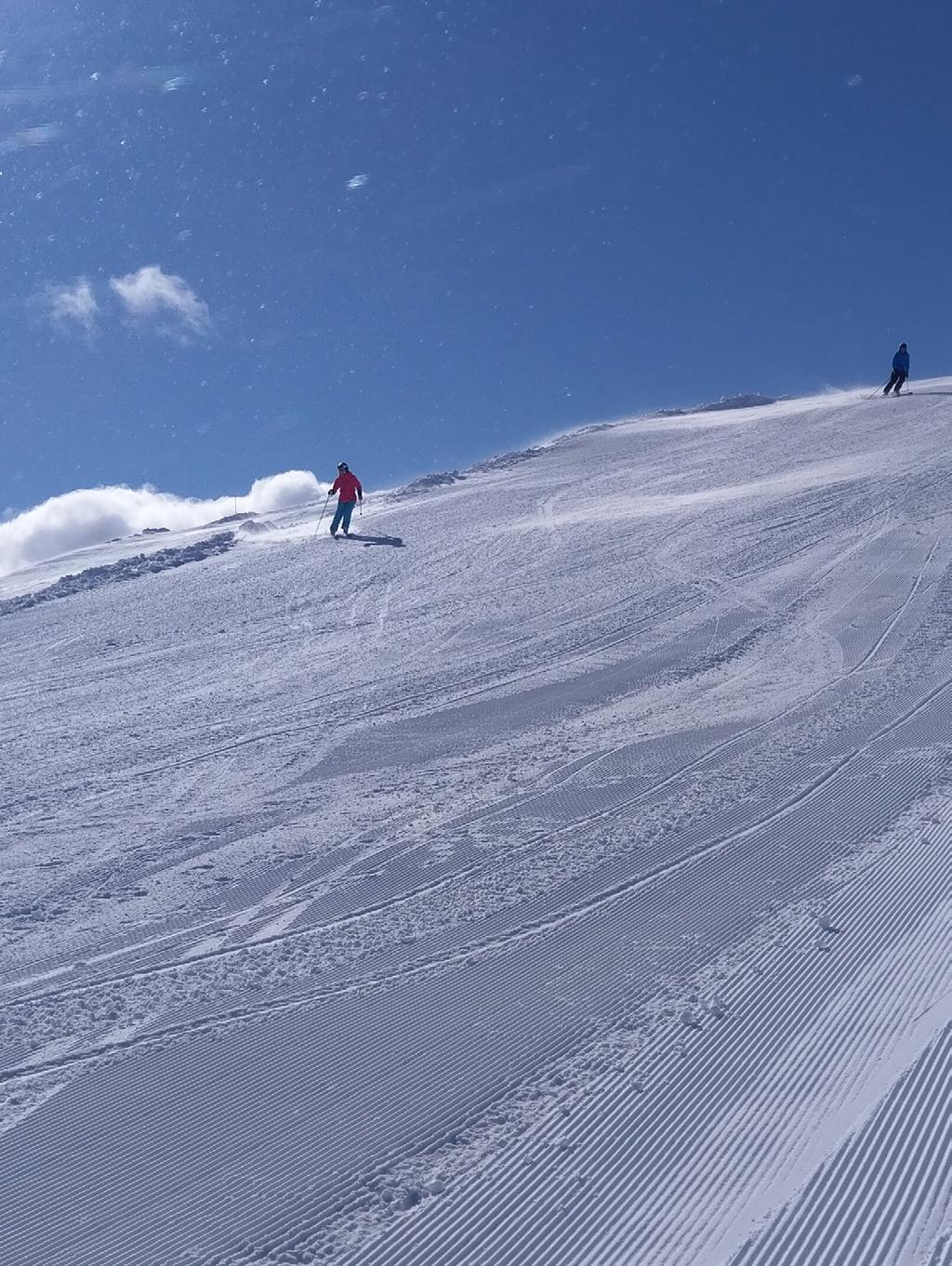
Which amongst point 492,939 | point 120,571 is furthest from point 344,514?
point 492,939

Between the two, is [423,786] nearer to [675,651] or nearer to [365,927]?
[365,927]

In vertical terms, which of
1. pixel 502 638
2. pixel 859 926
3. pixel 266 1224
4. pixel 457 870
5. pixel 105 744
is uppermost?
pixel 502 638

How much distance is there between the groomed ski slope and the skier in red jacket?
665cm

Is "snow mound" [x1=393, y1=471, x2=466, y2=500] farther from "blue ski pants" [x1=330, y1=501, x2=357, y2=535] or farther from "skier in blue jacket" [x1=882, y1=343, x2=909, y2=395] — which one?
Result: "skier in blue jacket" [x1=882, y1=343, x2=909, y2=395]

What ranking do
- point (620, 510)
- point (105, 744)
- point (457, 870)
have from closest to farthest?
1. point (457, 870)
2. point (105, 744)
3. point (620, 510)

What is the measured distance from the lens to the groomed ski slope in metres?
3.83

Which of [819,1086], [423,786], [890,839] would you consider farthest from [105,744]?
[819,1086]

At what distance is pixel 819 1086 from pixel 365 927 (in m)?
2.36

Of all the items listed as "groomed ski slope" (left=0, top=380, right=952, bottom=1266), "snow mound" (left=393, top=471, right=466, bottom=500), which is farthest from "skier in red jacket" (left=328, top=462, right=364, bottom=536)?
"groomed ski slope" (left=0, top=380, right=952, bottom=1266)

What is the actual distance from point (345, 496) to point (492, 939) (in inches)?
572

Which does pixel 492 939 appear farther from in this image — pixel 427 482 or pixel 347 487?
pixel 427 482

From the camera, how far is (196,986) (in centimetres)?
525

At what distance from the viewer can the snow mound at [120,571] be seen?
16438mm

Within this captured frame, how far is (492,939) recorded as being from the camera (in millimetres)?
5668
